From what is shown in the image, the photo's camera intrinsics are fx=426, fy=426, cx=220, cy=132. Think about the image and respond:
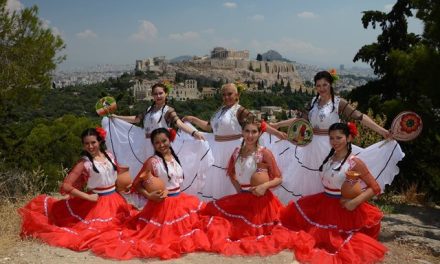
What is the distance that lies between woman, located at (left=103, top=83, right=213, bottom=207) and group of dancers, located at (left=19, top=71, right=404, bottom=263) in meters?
0.02

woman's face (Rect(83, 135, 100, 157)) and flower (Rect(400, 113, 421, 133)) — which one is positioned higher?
flower (Rect(400, 113, 421, 133))

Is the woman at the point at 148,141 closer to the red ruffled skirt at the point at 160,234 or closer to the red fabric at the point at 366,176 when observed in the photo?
the red ruffled skirt at the point at 160,234

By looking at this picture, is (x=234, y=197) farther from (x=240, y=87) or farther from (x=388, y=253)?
(x=388, y=253)

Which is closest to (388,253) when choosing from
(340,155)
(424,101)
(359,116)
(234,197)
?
(340,155)

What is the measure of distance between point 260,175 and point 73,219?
2.35m

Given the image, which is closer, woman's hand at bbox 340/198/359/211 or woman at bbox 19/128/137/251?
woman's hand at bbox 340/198/359/211

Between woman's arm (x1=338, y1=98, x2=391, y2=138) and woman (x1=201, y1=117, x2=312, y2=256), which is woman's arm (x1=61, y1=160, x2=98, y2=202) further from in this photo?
woman's arm (x1=338, y1=98, x2=391, y2=138)

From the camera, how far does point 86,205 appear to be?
532 cm

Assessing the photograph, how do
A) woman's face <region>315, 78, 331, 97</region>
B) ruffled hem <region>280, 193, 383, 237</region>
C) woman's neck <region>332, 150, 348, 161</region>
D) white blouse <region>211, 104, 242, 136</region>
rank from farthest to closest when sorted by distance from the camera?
white blouse <region>211, 104, 242, 136</region>, woman's face <region>315, 78, 331, 97</region>, woman's neck <region>332, 150, 348, 161</region>, ruffled hem <region>280, 193, 383, 237</region>

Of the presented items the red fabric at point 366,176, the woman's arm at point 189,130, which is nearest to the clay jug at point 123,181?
the woman's arm at point 189,130

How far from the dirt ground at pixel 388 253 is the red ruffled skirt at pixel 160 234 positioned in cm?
10

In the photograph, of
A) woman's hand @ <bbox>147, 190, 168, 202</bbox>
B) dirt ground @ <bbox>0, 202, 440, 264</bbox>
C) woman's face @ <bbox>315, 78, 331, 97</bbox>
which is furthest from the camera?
woman's face @ <bbox>315, 78, 331, 97</bbox>

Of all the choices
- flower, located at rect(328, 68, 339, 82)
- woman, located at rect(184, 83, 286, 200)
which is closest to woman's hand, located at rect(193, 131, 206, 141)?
woman, located at rect(184, 83, 286, 200)

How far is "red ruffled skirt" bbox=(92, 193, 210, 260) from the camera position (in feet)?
15.1
